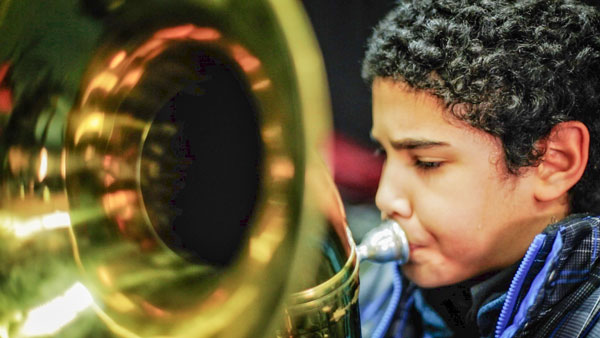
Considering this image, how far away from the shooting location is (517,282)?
2.73 ft

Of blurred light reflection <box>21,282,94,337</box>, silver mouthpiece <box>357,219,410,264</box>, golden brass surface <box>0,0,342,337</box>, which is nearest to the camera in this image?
golden brass surface <box>0,0,342,337</box>

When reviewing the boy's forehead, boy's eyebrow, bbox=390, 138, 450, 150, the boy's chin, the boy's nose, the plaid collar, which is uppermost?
the boy's forehead

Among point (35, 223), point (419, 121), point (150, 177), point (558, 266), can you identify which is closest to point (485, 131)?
point (419, 121)

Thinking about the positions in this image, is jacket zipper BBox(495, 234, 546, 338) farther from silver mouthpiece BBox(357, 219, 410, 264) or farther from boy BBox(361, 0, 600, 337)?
silver mouthpiece BBox(357, 219, 410, 264)

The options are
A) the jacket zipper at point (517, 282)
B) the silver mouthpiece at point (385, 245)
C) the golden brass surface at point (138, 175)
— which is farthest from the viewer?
the silver mouthpiece at point (385, 245)

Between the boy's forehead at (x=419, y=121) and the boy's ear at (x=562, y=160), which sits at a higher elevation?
the boy's forehead at (x=419, y=121)

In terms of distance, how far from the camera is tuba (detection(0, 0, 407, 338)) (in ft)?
1.82

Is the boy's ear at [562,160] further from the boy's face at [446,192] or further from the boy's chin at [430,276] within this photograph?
the boy's chin at [430,276]

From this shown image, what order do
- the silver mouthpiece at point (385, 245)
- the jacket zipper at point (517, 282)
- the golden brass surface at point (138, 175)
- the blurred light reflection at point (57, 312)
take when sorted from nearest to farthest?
the golden brass surface at point (138, 175)
the blurred light reflection at point (57, 312)
the jacket zipper at point (517, 282)
the silver mouthpiece at point (385, 245)

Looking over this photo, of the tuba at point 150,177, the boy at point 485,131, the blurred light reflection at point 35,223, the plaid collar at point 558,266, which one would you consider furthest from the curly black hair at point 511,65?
the blurred light reflection at point 35,223

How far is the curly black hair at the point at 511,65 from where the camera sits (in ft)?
3.03

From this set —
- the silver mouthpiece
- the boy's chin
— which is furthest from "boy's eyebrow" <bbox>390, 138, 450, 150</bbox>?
the boy's chin

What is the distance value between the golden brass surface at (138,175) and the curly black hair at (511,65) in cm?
36

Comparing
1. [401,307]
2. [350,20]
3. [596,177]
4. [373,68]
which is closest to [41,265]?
[373,68]
